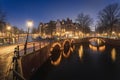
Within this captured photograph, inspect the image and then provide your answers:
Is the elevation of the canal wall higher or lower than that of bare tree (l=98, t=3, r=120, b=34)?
lower

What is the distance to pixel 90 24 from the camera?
86875 mm

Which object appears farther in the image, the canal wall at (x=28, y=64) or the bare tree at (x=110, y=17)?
the bare tree at (x=110, y=17)

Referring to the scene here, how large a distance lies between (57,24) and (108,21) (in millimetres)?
52630

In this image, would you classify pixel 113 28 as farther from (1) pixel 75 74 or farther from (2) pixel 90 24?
(1) pixel 75 74

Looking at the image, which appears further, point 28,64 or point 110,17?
point 110,17

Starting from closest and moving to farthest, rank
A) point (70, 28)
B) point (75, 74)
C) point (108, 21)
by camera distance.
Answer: point (75, 74) < point (108, 21) < point (70, 28)

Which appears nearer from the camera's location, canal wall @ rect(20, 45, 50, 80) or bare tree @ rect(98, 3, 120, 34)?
canal wall @ rect(20, 45, 50, 80)

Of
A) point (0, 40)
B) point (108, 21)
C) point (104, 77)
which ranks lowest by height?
point (104, 77)

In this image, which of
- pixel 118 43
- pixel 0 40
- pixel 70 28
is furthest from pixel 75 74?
pixel 70 28

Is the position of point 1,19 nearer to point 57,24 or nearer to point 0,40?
point 0,40

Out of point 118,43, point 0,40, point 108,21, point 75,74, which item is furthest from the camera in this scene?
point 108,21

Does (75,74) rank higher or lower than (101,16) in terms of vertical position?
lower

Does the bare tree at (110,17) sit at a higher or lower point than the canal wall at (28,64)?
higher

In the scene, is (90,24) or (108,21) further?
(90,24)
